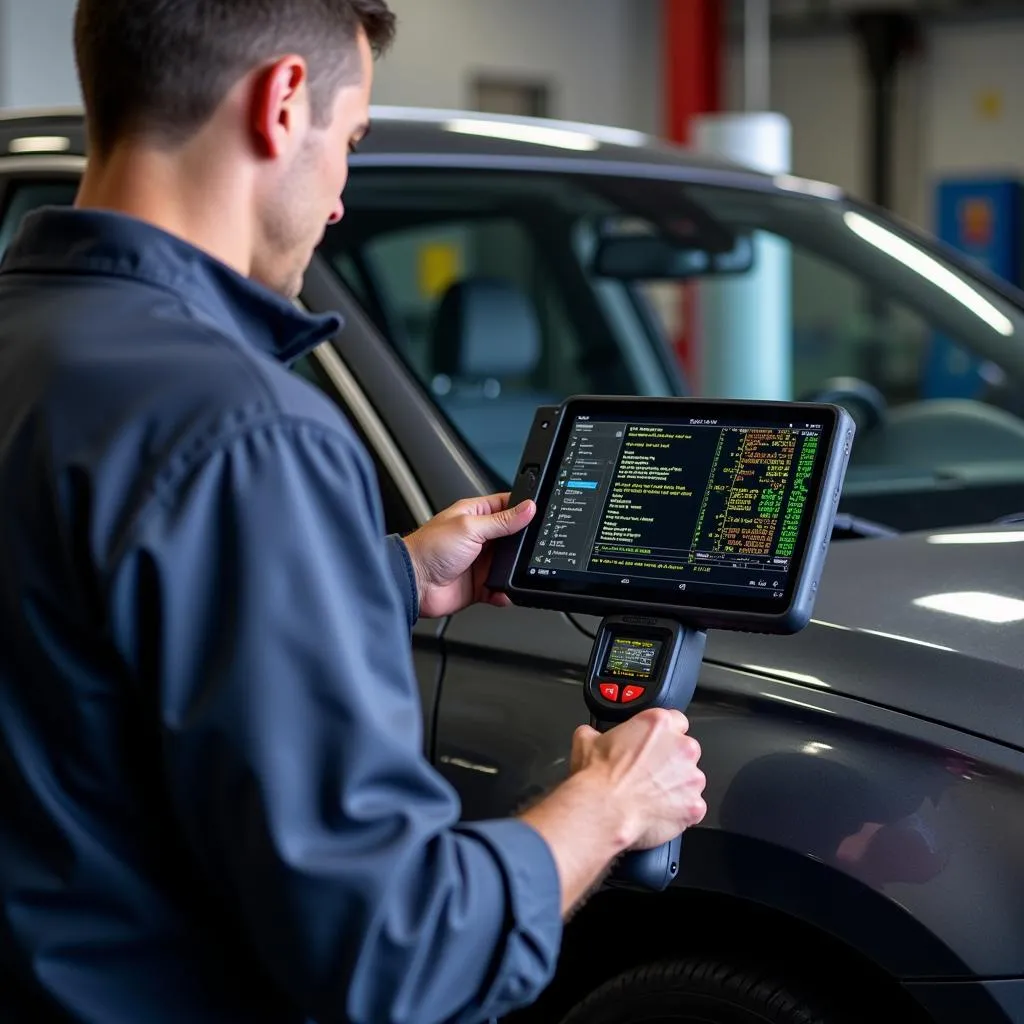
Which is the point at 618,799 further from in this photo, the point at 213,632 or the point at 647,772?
the point at 213,632

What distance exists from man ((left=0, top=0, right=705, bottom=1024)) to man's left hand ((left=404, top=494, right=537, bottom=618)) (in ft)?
1.48

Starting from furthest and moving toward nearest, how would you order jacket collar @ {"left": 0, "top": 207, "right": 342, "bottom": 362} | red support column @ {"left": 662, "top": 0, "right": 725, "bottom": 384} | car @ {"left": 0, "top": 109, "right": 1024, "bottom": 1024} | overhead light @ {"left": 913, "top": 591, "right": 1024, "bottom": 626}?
1. red support column @ {"left": 662, "top": 0, "right": 725, "bottom": 384}
2. overhead light @ {"left": 913, "top": 591, "right": 1024, "bottom": 626}
3. car @ {"left": 0, "top": 109, "right": 1024, "bottom": 1024}
4. jacket collar @ {"left": 0, "top": 207, "right": 342, "bottom": 362}

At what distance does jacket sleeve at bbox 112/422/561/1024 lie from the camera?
3.29ft

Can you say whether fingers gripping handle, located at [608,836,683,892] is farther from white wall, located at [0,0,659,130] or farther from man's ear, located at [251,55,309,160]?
white wall, located at [0,0,659,130]

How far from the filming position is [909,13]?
1263 centimetres

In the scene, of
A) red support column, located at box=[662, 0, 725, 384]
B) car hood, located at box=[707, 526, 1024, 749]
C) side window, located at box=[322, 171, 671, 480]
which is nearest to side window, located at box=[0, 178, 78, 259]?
side window, located at box=[322, 171, 671, 480]

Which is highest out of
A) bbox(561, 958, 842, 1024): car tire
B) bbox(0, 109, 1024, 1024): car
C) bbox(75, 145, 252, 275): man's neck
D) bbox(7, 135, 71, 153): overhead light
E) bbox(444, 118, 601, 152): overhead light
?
bbox(75, 145, 252, 275): man's neck

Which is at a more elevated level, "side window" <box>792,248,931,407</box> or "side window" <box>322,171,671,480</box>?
"side window" <box>322,171,671,480</box>

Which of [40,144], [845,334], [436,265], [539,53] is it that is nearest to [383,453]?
[40,144]

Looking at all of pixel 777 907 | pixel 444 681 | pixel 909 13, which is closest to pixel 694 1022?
pixel 777 907

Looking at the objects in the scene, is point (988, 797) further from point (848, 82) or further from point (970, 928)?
point (848, 82)

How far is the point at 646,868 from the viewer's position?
54.1 inches

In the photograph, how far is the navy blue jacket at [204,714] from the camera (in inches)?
39.7

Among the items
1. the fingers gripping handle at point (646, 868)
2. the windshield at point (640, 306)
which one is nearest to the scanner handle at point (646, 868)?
the fingers gripping handle at point (646, 868)
